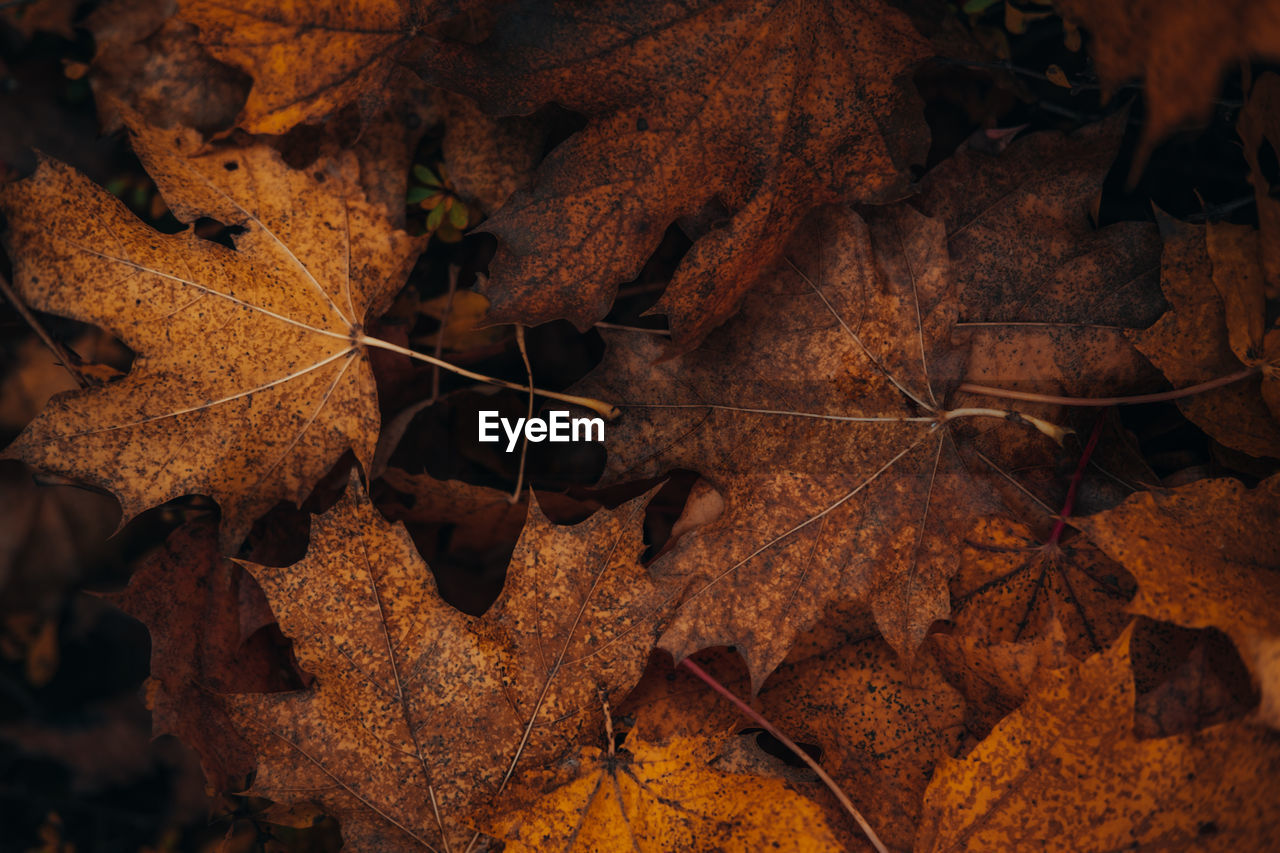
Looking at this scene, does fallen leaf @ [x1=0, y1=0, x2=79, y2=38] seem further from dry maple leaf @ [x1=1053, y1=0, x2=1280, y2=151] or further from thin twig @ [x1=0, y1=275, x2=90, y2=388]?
dry maple leaf @ [x1=1053, y1=0, x2=1280, y2=151]

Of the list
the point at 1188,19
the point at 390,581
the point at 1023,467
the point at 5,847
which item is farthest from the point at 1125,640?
the point at 5,847

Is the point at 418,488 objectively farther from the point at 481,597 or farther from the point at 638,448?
the point at 638,448

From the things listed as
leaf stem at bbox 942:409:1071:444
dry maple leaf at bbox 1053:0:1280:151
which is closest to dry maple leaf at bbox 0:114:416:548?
leaf stem at bbox 942:409:1071:444

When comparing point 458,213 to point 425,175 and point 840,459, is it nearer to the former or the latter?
point 425,175

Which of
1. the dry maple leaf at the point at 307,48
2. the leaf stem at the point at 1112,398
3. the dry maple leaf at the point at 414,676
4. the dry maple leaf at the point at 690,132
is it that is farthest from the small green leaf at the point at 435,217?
the leaf stem at the point at 1112,398

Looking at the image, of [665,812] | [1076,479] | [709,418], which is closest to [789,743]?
[665,812]

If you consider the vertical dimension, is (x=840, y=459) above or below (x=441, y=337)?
below

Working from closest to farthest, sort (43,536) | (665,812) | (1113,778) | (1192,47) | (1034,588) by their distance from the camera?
(1192,47) → (1113,778) → (665,812) → (1034,588) → (43,536)
